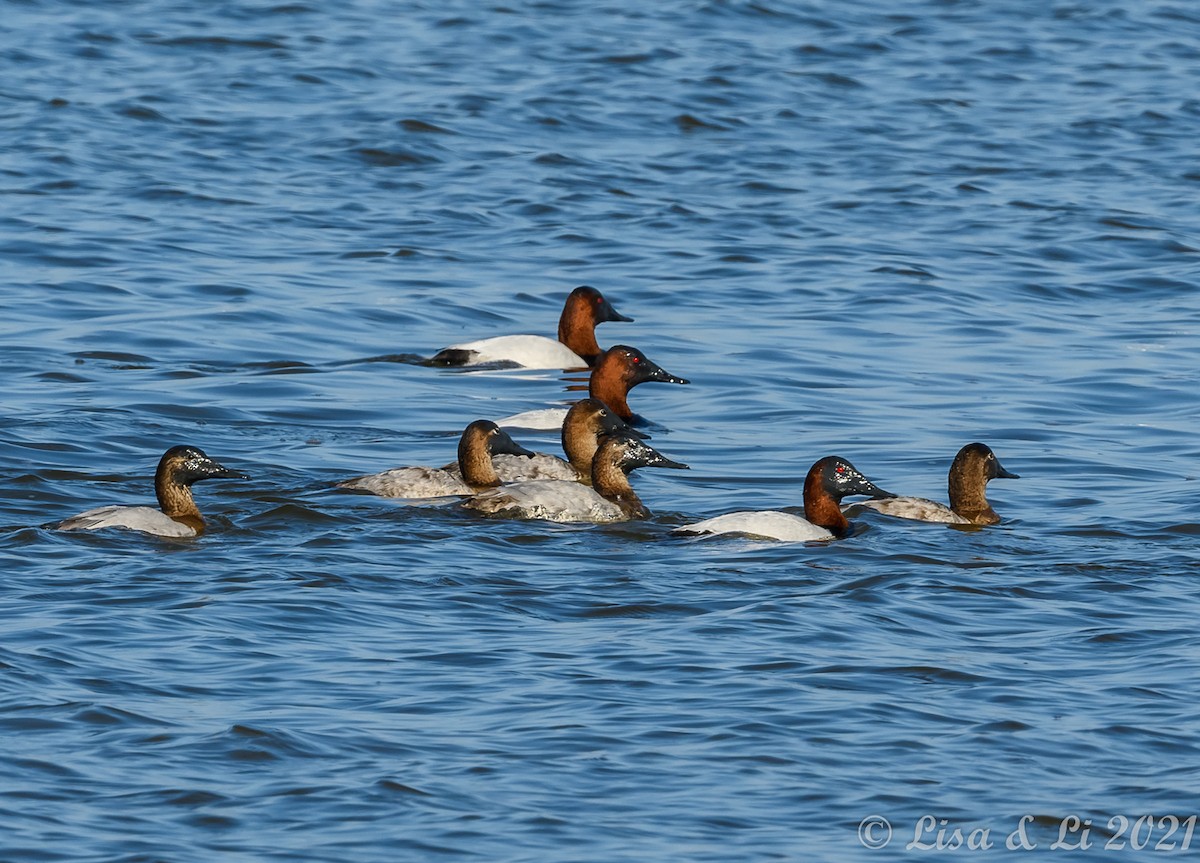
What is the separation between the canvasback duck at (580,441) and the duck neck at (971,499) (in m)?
2.29

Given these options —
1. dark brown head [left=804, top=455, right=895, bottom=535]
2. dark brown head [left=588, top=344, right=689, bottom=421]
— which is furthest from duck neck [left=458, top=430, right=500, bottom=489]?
dark brown head [left=588, top=344, right=689, bottom=421]

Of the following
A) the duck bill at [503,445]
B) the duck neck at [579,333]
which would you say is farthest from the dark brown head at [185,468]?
the duck neck at [579,333]

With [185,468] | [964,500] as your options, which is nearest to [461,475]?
[185,468]

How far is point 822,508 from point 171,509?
3863 millimetres

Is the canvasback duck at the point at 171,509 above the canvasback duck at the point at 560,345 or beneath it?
beneath

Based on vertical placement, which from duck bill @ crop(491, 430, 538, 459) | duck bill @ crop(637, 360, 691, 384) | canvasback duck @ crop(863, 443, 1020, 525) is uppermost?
duck bill @ crop(637, 360, 691, 384)

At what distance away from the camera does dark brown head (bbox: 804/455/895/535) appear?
1254 centimetres

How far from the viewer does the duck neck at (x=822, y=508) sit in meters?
12.5

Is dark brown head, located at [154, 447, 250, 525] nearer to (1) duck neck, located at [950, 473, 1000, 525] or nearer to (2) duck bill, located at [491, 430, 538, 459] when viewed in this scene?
(2) duck bill, located at [491, 430, 538, 459]

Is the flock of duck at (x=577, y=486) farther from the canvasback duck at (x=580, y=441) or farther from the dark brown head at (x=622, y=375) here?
the dark brown head at (x=622, y=375)

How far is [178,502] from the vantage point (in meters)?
12.1

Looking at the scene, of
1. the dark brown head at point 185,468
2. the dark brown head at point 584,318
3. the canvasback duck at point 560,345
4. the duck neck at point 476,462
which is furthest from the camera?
the dark brown head at point 584,318

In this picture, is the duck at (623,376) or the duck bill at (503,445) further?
the duck at (623,376)

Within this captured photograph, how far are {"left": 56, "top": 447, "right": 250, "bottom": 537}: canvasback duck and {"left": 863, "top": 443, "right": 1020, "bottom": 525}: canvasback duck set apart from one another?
4070 millimetres
